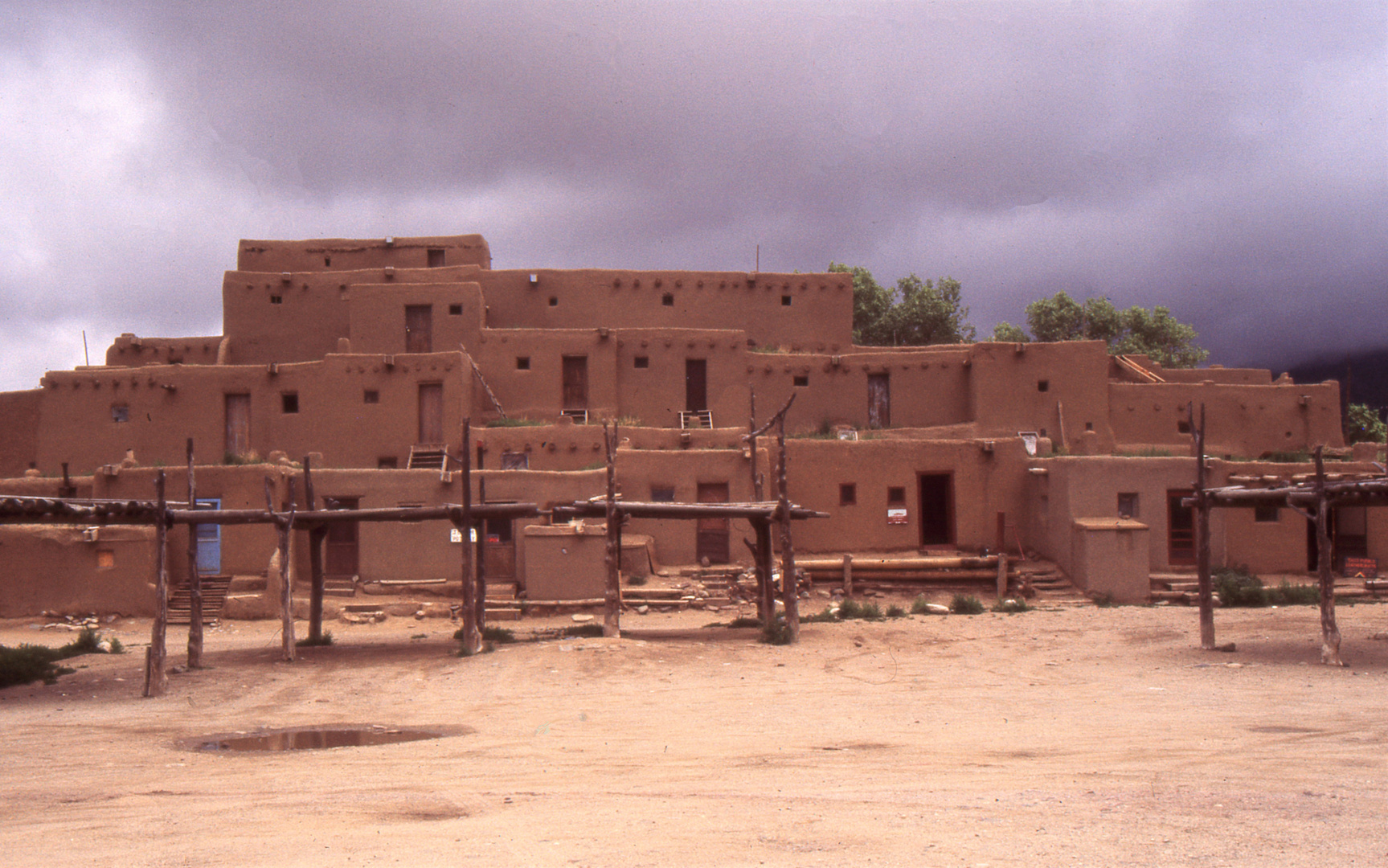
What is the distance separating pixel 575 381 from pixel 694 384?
336 cm

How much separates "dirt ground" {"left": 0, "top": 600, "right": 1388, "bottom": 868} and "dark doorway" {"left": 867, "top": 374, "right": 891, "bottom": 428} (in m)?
12.8

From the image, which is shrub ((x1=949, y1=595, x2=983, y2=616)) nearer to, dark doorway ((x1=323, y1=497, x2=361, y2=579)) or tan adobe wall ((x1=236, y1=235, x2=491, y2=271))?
dark doorway ((x1=323, y1=497, x2=361, y2=579))

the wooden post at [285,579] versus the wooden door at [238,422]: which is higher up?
the wooden door at [238,422]

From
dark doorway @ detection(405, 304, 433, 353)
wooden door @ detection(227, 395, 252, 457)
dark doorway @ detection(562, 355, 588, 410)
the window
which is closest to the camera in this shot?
the window

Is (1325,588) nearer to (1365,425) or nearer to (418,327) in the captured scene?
(418,327)

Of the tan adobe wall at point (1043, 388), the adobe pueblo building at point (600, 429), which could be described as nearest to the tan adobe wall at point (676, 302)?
the adobe pueblo building at point (600, 429)

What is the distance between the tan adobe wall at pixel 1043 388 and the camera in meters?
29.3

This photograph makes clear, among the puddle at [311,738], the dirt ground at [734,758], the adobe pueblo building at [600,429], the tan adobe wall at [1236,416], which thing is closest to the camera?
the dirt ground at [734,758]

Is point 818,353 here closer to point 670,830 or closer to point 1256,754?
point 1256,754

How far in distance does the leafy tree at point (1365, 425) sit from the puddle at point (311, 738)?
3913cm

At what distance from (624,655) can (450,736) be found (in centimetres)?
535

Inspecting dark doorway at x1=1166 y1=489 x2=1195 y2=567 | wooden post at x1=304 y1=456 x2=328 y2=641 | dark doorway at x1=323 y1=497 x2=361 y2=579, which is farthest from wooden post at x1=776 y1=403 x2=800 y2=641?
dark doorway at x1=323 y1=497 x2=361 y2=579

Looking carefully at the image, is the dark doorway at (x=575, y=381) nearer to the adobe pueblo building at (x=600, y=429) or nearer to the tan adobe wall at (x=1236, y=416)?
the adobe pueblo building at (x=600, y=429)

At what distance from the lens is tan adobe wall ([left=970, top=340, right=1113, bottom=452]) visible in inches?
1154
